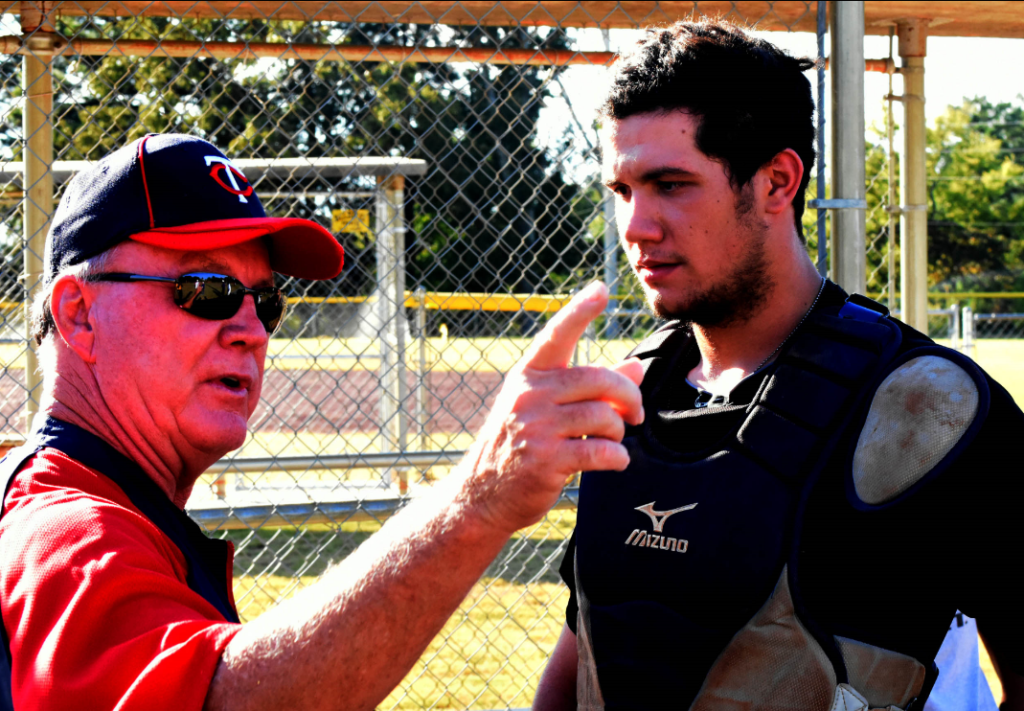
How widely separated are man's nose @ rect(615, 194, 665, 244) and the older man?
880 millimetres

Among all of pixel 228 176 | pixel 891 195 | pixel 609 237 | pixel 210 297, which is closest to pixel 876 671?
pixel 210 297

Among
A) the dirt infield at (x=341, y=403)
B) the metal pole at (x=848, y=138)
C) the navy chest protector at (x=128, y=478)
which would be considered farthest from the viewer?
the dirt infield at (x=341, y=403)

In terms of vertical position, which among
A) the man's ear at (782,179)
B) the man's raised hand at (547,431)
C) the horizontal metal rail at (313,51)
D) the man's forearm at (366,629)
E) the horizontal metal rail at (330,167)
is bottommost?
the man's forearm at (366,629)

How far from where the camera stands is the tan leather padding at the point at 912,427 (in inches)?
59.5

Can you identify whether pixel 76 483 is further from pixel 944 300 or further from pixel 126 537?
pixel 944 300

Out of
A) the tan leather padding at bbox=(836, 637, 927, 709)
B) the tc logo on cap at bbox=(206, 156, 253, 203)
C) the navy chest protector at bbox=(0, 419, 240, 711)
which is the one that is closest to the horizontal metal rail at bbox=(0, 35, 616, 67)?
the tc logo on cap at bbox=(206, 156, 253, 203)

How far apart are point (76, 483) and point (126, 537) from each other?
201mm

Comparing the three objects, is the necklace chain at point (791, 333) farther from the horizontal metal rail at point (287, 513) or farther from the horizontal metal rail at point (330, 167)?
the horizontal metal rail at point (330, 167)

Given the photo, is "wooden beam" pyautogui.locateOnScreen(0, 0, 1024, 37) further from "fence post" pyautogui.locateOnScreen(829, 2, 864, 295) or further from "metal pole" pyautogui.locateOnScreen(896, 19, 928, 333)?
"fence post" pyautogui.locateOnScreen(829, 2, 864, 295)

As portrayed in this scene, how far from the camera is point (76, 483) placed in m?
1.26

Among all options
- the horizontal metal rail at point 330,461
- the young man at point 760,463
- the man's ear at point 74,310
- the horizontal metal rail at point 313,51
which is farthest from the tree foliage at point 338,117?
the man's ear at point 74,310

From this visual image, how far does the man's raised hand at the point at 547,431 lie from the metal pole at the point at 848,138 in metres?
1.76

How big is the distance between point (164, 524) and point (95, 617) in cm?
36

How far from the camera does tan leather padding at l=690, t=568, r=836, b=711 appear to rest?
1.49m
